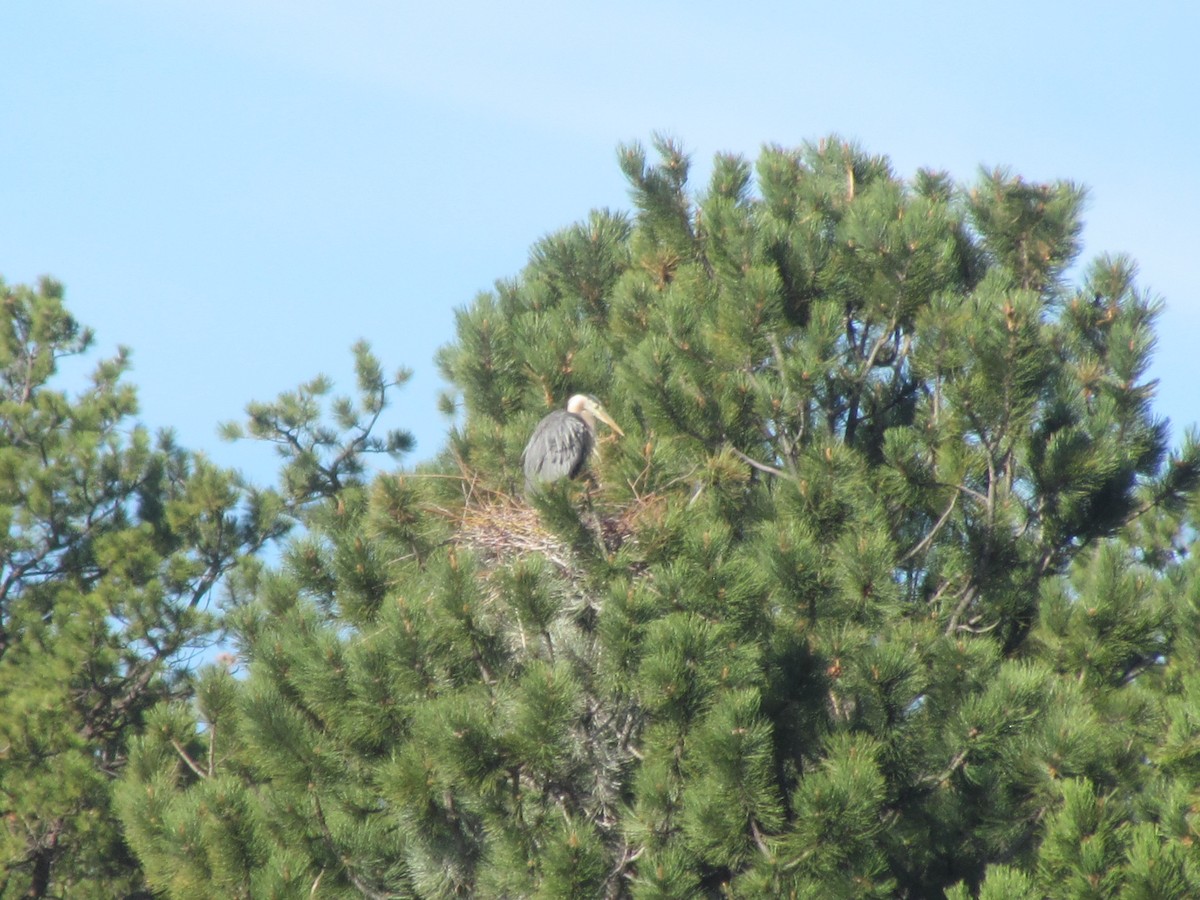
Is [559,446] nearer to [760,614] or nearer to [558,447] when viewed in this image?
[558,447]

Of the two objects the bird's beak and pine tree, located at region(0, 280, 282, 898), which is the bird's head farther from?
pine tree, located at region(0, 280, 282, 898)

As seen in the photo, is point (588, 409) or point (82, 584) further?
point (82, 584)

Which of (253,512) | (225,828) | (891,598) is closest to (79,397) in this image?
(253,512)

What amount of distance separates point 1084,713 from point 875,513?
1.52 m

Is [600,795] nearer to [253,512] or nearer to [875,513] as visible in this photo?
[875,513]

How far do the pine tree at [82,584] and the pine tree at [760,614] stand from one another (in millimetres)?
4145

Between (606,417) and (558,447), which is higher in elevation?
(606,417)

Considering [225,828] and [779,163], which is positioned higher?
[779,163]

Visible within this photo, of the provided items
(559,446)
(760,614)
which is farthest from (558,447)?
(760,614)

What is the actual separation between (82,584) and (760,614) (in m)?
8.06

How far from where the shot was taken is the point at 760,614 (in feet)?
23.5

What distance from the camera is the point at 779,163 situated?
32.6ft

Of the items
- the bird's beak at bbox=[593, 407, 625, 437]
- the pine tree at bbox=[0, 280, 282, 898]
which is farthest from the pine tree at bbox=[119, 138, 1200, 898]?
the pine tree at bbox=[0, 280, 282, 898]

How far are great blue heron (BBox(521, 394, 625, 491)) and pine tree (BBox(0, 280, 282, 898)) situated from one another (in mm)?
4366
